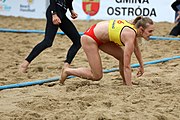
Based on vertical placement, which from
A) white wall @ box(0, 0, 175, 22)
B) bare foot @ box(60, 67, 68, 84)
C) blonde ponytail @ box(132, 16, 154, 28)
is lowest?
bare foot @ box(60, 67, 68, 84)

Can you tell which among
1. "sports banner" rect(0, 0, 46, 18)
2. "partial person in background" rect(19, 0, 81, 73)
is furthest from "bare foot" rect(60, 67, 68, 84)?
"sports banner" rect(0, 0, 46, 18)

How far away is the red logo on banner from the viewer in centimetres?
1470

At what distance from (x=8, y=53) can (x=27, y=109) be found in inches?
184

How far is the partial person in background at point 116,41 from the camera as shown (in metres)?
5.64

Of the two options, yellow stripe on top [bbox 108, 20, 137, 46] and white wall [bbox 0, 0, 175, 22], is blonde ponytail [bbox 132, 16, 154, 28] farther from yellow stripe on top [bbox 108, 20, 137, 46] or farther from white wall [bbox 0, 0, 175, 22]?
white wall [bbox 0, 0, 175, 22]

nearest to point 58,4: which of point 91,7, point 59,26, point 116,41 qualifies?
point 59,26

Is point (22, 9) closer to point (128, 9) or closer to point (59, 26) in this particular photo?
point (128, 9)

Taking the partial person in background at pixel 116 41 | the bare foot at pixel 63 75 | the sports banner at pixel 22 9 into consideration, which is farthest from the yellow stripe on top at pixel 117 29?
the sports banner at pixel 22 9

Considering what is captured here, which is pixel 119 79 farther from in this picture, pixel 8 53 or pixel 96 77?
pixel 8 53

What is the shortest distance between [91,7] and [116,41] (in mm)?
9219

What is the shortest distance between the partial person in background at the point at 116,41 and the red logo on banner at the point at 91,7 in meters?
8.63

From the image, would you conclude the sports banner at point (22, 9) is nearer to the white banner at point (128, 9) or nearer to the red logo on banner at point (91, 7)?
the white banner at point (128, 9)

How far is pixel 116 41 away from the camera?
5.80 m

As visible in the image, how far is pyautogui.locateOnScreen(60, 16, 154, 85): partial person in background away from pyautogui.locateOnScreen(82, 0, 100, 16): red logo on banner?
8632mm
